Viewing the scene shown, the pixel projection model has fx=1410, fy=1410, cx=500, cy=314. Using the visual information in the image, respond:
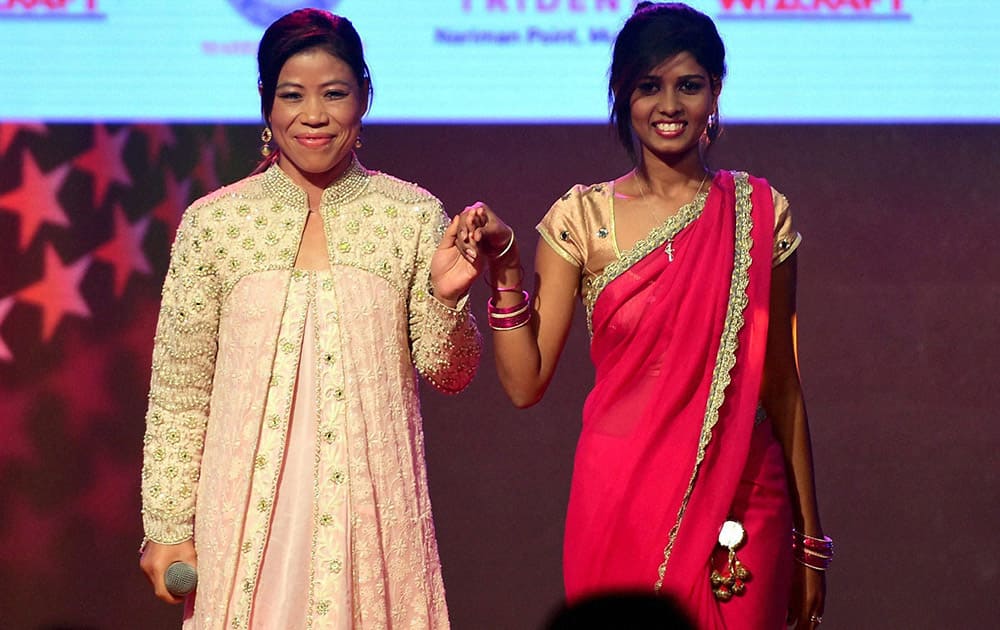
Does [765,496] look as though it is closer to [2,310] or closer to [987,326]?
[987,326]

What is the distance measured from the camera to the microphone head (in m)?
2.30

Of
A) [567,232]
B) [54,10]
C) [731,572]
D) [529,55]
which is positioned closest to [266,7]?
[54,10]

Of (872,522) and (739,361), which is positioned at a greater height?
(739,361)

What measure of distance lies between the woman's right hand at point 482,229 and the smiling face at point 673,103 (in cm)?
33

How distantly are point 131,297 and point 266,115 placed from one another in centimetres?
159

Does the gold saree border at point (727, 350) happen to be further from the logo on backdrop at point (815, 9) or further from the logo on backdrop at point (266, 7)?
the logo on backdrop at point (266, 7)

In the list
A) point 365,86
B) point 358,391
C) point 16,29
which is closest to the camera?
point 358,391

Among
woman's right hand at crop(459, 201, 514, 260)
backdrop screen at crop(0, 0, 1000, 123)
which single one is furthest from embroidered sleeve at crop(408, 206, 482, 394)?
backdrop screen at crop(0, 0, 1000, 123)

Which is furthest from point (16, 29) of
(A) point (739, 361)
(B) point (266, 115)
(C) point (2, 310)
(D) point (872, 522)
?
(D) point (872, 522)

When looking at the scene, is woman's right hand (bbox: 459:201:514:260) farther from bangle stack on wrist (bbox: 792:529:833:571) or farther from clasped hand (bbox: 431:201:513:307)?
bangle stack on wrist (bbox: 792:529:833:571)

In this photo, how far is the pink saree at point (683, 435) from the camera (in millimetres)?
2264

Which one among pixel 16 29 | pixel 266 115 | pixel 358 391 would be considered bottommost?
pixel 358 391

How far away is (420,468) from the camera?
7.68 ft

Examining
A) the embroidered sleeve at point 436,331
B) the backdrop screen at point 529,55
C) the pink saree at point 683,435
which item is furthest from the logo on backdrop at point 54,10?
the pink saree at point 683,435
